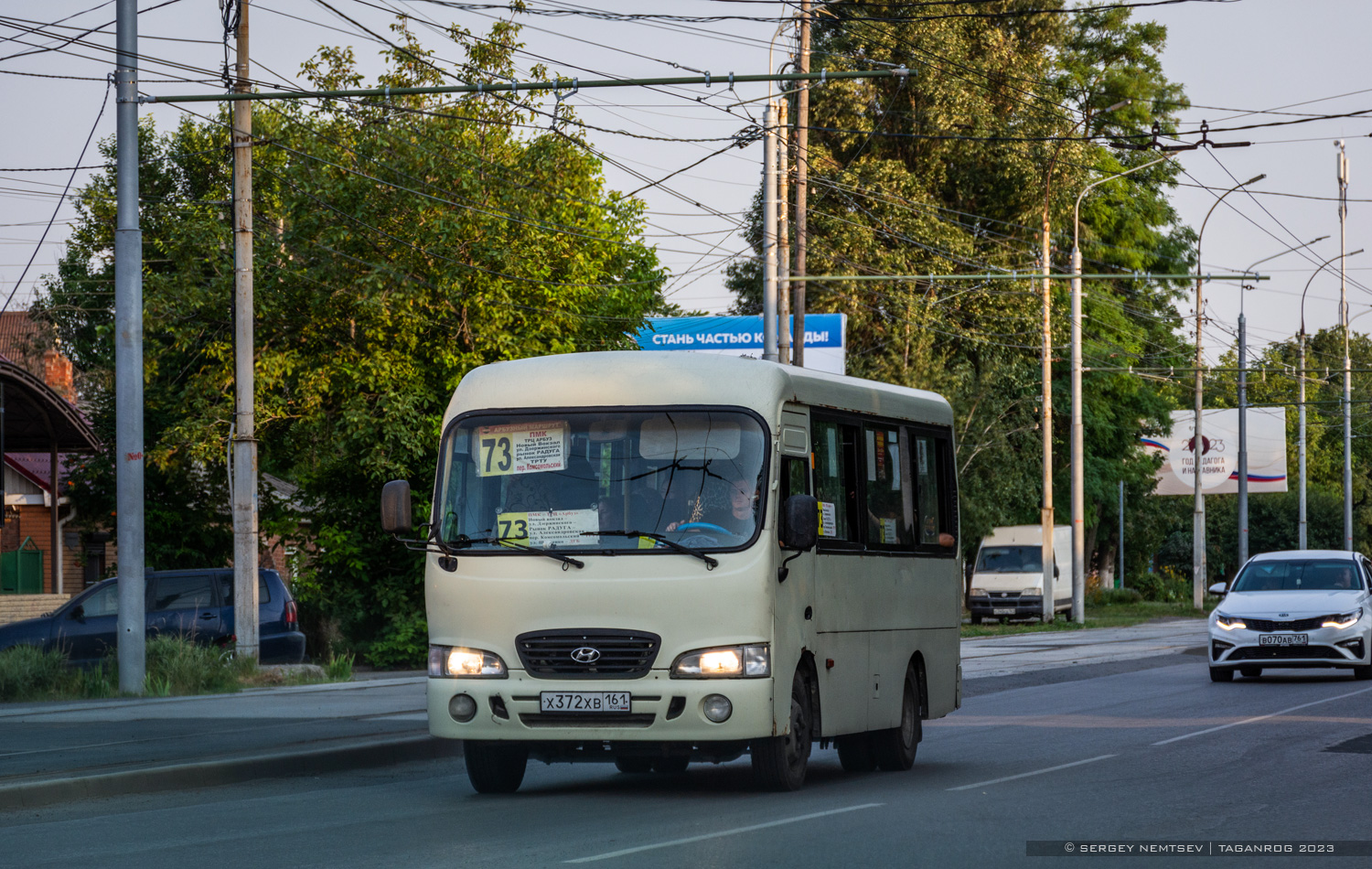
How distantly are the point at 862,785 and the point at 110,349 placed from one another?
39.1 metres

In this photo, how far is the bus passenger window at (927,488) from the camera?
13.8 meters

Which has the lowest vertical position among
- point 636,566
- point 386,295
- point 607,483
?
point 636,566

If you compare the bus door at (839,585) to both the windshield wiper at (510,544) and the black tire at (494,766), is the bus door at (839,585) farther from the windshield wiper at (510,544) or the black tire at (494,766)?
the black tire at (494,766)

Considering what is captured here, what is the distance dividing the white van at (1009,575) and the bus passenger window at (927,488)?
3688 centimetres

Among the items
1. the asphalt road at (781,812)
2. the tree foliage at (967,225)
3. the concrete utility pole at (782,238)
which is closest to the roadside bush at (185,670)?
the asphalt road at (781,812)

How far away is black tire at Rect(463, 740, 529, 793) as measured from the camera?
1145 cm

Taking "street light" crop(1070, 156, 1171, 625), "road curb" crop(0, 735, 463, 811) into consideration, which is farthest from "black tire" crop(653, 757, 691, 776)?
"street light" crop(1070, 156, 1171, 625)

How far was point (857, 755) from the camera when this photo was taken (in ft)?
44.0

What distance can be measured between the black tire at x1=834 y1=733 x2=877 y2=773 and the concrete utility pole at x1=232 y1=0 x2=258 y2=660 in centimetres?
1194

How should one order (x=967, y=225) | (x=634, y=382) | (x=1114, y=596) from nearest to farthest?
(x=634, y=382), (x=967, y=225), (x=1114, y=596)

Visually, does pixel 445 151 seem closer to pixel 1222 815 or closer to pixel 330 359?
pixel 330 359

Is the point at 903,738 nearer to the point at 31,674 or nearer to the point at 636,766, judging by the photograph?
the point at 636,766

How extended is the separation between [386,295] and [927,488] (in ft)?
57.6

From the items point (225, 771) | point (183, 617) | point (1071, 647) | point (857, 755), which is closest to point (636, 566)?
point (857, 755)
